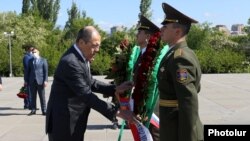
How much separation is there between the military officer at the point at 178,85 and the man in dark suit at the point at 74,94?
28.3 inches

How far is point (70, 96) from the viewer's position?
4.43 metres

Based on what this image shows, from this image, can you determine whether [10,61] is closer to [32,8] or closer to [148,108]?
[148,108]

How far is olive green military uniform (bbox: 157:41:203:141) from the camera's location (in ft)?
12.4

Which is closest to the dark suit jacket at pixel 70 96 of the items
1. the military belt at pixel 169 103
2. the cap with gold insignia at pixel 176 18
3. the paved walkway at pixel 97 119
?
the military belt at pixel 169 103

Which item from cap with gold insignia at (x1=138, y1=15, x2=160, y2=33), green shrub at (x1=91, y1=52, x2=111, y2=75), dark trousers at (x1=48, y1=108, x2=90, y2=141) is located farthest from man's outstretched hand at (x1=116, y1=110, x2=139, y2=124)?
green shrub at (x1=91, y1=52, x2=111, y2=75)

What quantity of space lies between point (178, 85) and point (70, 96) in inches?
46.4

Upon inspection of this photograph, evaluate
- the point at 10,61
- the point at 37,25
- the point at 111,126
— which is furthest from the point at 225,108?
the point at 37,25

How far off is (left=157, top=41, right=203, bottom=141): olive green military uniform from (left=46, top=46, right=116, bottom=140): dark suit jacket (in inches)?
28.6

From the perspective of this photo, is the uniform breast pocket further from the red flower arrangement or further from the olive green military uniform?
the red flower arrangement

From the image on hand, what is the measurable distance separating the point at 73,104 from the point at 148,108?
1304 millimetres

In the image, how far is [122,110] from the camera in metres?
4.92

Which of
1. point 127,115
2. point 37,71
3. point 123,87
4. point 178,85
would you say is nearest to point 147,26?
point 123,87

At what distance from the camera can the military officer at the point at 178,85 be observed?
3.79m

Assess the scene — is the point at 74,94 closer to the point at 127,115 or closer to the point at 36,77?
the point at 127,115
